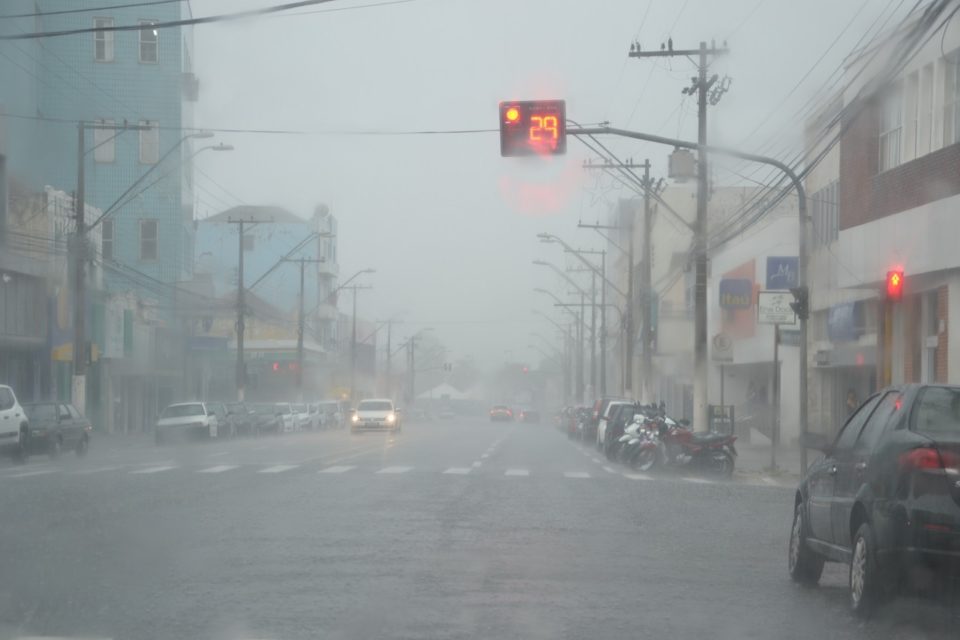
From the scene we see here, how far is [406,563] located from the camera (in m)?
12.2

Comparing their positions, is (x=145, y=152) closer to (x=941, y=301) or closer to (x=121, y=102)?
(x=121, y=102)

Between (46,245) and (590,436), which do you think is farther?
(590,436)

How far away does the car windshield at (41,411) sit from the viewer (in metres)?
33.3

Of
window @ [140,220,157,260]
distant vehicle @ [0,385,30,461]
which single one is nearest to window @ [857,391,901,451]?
distant vehicle @ [0,385,30,461]

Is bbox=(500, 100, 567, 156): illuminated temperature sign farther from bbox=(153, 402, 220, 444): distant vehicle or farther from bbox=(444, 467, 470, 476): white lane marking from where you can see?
bbox=(153, 402, 220, 444): distant vehicle

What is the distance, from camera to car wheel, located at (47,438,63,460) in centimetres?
3325

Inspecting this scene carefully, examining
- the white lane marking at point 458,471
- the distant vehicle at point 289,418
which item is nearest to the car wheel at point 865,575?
the white lane marking at point 458,471

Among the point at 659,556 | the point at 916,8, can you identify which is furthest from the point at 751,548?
the point at 916,8

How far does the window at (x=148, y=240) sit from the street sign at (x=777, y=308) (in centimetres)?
3876

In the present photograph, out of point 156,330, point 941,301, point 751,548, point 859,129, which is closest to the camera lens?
point 751,548

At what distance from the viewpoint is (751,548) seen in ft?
46.9

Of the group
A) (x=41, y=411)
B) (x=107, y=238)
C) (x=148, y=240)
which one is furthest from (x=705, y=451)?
(x=148, y=240)

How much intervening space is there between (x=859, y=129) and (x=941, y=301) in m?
5.22

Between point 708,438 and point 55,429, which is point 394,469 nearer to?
point 708,438
